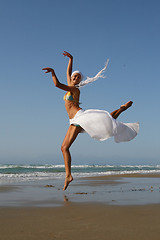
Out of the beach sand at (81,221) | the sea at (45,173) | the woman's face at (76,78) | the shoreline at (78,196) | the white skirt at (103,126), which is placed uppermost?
the woman's face at (76,78)

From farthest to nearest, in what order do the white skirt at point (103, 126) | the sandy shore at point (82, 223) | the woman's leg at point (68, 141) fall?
the woman's leg at point (68, 141) < the white skirt at point (103, 126) < the sandy shore at point (82, 223)

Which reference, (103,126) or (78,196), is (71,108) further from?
(78,196)

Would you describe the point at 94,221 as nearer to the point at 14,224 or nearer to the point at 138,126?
the point at 14,224

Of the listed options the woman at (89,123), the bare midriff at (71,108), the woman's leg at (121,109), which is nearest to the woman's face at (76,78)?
the woman at (89,123)

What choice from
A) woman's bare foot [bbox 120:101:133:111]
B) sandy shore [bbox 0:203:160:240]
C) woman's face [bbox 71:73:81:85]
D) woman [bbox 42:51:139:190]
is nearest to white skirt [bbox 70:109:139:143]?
woman [bbox 42:51:139:190]

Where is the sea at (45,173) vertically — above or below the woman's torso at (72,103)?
below

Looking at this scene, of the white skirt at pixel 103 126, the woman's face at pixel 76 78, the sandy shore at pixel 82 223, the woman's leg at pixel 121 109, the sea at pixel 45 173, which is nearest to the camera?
the sandy shore at pixel 82 223

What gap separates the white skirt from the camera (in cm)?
524

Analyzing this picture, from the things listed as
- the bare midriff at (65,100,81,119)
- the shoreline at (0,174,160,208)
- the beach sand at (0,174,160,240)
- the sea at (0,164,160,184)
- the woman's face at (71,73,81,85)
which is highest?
the woman's face at (71,73,81,85)

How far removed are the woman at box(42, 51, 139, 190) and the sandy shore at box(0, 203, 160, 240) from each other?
1.59 meters

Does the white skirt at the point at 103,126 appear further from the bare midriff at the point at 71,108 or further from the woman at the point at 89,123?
the bare midriff at the point at 71,108

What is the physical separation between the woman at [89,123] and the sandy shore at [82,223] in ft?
5.22

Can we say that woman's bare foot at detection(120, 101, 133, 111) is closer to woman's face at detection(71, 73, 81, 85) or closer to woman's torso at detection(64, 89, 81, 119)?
woman's torso at detection(64, 89, 81, 119)

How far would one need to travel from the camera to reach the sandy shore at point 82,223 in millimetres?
2566
